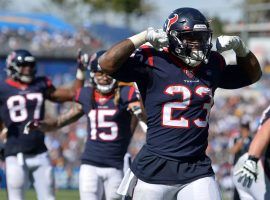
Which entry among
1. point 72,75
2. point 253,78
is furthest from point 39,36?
point 253,78

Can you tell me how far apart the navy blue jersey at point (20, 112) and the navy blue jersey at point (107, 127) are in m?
0.52

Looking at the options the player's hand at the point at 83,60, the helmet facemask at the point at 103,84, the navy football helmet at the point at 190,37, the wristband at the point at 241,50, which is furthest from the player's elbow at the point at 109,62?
the player's hand at the point at 83,60

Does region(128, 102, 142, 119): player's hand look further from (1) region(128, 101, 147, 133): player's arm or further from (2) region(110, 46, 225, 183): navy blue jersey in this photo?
(2) region(110, 46, 225, 183): navy blue jersey

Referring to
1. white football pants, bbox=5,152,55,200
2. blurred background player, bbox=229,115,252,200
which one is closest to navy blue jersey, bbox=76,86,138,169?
white football pants, bbox=5,152,55,200

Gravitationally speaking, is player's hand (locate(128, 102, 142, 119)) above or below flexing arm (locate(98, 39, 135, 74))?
below

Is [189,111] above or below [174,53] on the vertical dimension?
below

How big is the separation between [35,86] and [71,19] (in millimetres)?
21706

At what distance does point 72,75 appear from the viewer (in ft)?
66.6

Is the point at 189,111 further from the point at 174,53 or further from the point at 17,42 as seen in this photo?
the point at 17,42

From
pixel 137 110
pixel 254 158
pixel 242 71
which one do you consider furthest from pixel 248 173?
pixel 137 110

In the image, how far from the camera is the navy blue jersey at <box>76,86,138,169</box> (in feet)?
24.6

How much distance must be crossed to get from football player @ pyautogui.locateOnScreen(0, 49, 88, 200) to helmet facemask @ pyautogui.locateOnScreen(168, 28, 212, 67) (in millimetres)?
2777

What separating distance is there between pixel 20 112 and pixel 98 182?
110 centimetres

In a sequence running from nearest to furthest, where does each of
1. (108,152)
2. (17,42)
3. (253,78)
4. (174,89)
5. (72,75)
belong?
(174,89) < (253,78) < (108,152) < (72,75) < (17,42)
